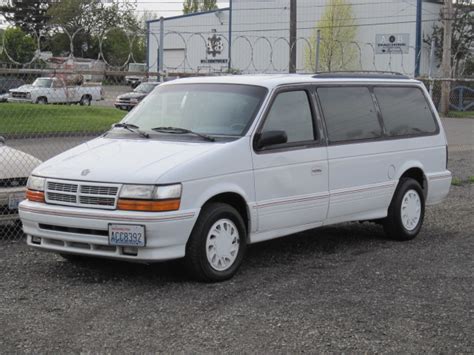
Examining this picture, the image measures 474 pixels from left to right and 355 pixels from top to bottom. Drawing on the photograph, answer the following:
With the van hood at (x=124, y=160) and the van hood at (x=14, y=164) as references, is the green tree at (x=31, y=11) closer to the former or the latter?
A: the van hood at (x=14, y=164)

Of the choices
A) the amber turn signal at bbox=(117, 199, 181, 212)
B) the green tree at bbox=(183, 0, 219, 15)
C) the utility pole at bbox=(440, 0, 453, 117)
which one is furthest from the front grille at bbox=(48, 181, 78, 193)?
the green tree at bbox=(183, 0, 219, 15)

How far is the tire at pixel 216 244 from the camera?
650cm

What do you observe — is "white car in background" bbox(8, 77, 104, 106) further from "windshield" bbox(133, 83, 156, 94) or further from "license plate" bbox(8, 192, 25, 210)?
"license plate" bbox(8, 192, 25, 210)

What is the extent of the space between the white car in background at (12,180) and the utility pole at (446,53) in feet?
92.7

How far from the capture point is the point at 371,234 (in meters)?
9.29

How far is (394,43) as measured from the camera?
4697 cm

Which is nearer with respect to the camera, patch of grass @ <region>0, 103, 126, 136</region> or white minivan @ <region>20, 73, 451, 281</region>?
white minivan @ <region>20, 73, 451, 281</region>

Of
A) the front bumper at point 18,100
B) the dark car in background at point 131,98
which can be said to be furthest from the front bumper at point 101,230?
the front bumper at point 18,100

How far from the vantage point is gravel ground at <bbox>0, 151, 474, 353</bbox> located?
5230 millimetres

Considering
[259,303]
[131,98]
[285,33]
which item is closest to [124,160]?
[259,303]

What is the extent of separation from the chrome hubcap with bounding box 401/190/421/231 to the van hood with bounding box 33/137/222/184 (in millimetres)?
2921

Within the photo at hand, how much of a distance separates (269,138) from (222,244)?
1059 millimetres

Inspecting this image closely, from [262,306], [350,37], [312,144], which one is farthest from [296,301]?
[350,37]

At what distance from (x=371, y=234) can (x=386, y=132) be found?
4.33ft
